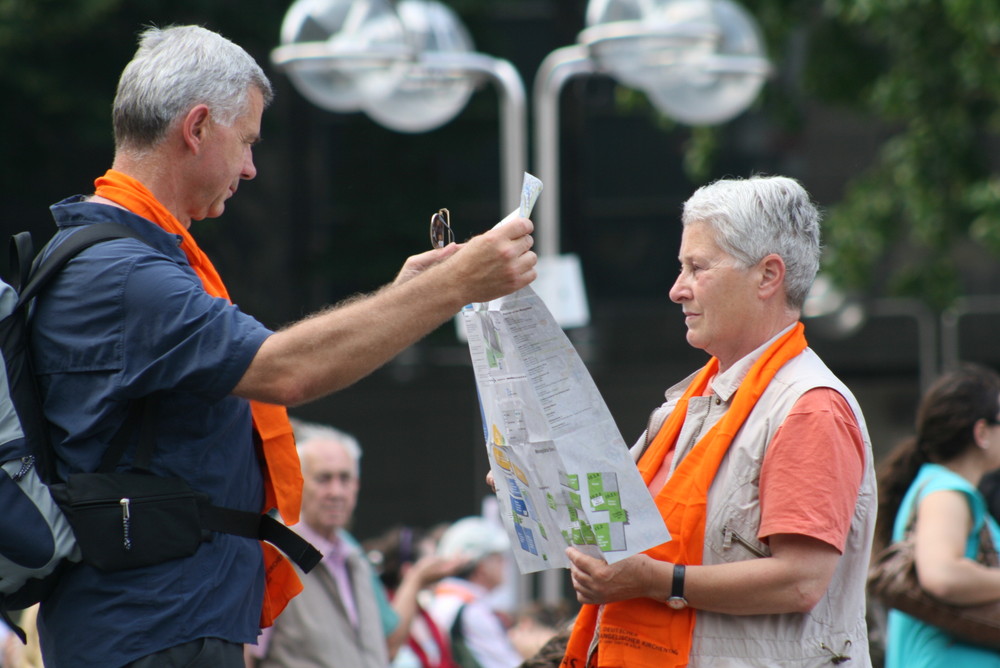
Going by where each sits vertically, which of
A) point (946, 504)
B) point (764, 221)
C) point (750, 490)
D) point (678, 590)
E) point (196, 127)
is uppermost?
point (196, 127)

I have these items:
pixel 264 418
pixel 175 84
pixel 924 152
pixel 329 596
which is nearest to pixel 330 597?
pixel 329 596

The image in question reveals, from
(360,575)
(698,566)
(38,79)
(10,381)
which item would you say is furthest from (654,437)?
(38,79)

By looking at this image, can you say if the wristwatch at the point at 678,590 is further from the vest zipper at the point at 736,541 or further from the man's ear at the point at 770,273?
the man's ear at the point at 770,273

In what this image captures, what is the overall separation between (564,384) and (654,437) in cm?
59

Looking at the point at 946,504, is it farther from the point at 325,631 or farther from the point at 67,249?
the point at 67,249

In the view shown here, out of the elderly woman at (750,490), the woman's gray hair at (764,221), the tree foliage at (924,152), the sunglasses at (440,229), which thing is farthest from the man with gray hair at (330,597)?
the tree foliage at (924,152)

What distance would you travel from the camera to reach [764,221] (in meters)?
2.76

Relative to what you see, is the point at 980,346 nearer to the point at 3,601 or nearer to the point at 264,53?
the point at 264,53

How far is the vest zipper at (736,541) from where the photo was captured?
103 inches

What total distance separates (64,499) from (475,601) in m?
4.73

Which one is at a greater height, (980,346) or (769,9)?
(769,9)

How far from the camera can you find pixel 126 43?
13047 millimetres

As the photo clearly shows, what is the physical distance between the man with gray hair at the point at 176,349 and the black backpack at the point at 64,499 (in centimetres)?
2

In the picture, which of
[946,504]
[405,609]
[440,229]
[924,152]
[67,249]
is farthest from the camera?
[924,152]
